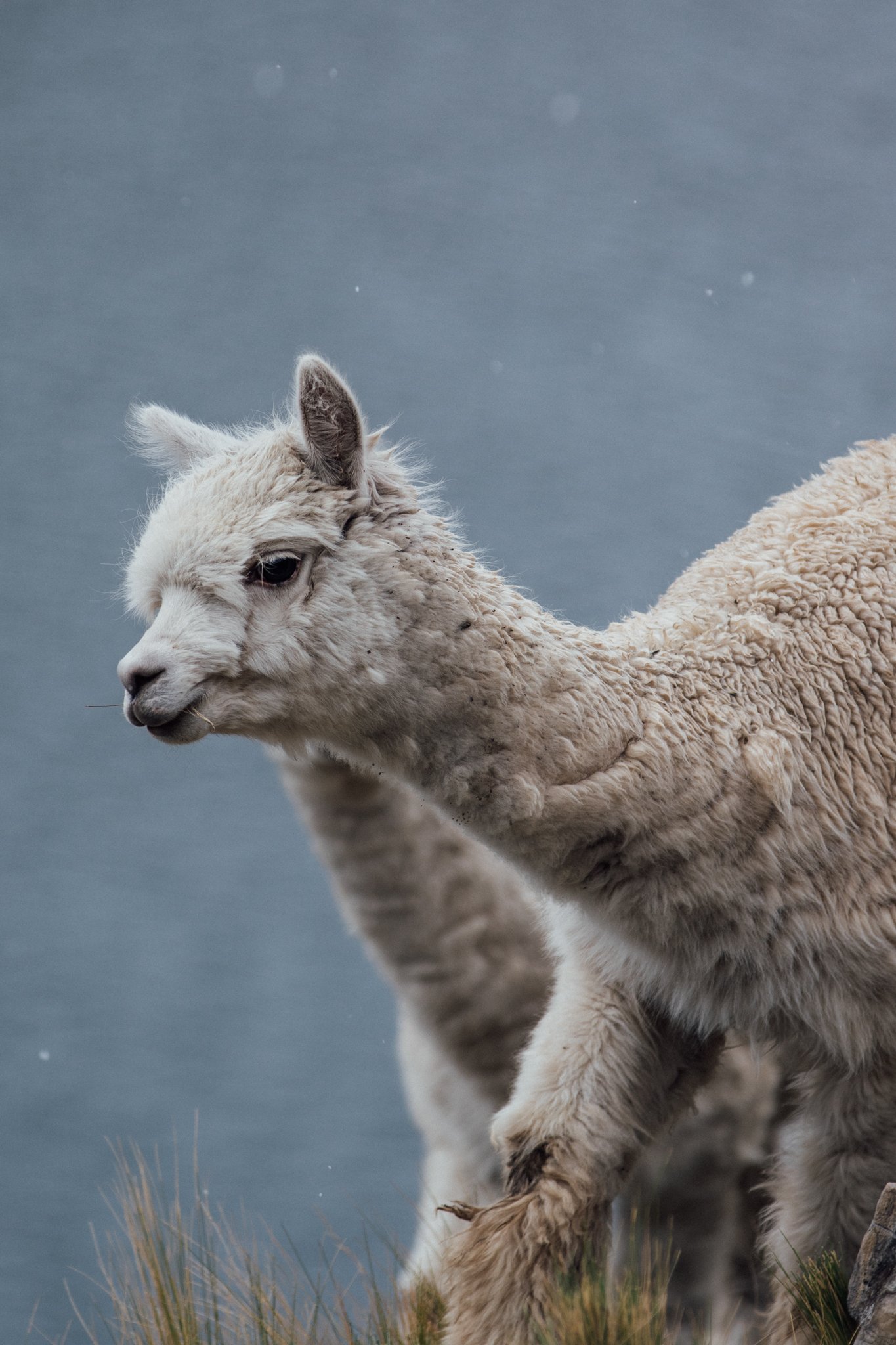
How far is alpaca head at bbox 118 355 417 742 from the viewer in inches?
77.9

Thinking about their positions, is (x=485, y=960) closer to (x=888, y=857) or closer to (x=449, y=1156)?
(x=449, y=1156)

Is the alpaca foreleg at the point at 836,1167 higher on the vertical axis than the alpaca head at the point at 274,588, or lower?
lower

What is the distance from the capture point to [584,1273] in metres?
2.24

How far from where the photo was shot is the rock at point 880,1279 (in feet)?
6.33

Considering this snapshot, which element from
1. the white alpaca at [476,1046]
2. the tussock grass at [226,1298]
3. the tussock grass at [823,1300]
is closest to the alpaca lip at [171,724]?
the white alpaca at [476,1046]

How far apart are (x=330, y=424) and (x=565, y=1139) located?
3.27ft

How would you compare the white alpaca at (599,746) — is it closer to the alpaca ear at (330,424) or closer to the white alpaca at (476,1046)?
the alpaca ear at (330,424)

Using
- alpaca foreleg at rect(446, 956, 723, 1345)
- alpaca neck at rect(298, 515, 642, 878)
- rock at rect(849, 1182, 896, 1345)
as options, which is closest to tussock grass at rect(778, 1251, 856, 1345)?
rock at rect(849, 1182, 896, 1345)

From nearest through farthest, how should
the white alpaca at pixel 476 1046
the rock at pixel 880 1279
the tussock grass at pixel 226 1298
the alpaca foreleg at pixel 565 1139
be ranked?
1. the rock at pixel 880 1279
2. the alpaca foreleg at pixel 565 1139
3. the tussock grass at pixel 226 1298
4. the white alpaca at pixel 476 1046

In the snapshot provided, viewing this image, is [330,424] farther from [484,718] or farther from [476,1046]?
[476,1046]

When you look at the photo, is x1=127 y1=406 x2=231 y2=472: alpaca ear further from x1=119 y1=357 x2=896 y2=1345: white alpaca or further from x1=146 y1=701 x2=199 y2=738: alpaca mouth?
x1=146 y1=701 x2=199 y2=738: alpaca mouth

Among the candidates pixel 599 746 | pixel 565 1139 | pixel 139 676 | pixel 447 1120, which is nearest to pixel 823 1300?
pixel 565 1139

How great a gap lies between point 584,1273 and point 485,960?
0.74 m

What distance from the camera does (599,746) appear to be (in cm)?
213
